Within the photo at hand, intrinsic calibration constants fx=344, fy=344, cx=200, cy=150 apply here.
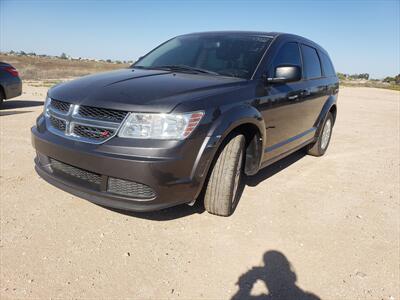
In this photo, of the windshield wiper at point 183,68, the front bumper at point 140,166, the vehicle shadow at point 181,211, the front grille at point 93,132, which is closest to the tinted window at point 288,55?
the windshield wiper at point 183,68

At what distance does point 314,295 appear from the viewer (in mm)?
2324

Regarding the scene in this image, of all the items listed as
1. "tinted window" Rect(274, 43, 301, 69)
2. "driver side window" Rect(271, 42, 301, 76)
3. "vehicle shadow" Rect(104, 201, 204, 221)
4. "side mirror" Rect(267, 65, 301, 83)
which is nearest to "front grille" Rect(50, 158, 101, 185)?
"vehicle shadow" Rect(104, 201, 204, 221)

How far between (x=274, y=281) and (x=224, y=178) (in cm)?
93

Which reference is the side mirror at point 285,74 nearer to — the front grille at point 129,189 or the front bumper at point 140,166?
the front bumper at point 140,166

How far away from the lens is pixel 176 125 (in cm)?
249

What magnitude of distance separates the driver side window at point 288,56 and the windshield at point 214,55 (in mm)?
190

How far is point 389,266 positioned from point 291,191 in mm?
1498

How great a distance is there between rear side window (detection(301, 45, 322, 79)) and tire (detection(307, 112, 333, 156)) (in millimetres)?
849

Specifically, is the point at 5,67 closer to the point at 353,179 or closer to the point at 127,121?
the point at 127,121

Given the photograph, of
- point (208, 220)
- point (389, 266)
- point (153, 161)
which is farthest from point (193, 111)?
point (389, 266)

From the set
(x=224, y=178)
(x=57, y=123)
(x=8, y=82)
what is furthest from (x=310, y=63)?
(x=8, y=82)

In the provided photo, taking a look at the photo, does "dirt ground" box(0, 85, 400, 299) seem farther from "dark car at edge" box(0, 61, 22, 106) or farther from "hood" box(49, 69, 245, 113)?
"dark car at edge" box(0, 61, 22, 106)

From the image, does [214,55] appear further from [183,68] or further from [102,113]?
[102,113]

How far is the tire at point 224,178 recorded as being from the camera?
2.97m
